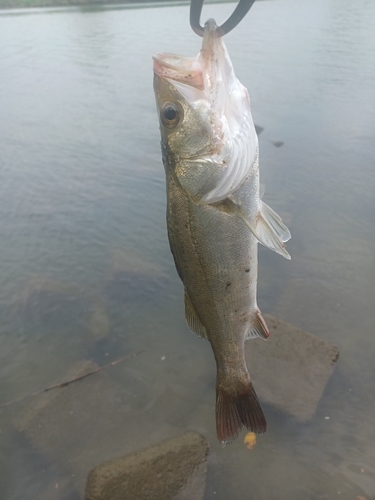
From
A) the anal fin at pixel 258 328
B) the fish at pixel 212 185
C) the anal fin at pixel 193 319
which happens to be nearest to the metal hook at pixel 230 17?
the fish at pixel 212 185

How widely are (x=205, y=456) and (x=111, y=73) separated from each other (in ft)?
41.6

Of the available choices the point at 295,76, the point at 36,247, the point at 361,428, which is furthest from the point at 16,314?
the point at 295,76

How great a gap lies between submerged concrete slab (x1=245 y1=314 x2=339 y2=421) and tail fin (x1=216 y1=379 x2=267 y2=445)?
1517 mm

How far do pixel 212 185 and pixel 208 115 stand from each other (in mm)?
313

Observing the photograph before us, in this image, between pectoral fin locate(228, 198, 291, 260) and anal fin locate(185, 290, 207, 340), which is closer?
pectoral fin locate(228, 198, 291, 260)

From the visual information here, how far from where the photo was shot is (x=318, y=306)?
4.73 m

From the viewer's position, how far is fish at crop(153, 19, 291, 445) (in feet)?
5.78

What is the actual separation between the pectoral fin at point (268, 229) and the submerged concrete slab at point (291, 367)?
2.26 meters

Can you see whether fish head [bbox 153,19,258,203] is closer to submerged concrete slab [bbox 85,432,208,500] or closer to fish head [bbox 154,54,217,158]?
fish head [bbox 154,54,217,158]

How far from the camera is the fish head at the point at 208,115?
68.9 inches

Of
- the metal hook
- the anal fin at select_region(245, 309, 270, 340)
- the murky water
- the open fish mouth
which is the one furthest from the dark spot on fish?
the murky water

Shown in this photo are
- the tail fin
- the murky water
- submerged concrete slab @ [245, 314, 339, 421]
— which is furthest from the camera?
submerged concrete slab @ [245, 314, 339, 421]

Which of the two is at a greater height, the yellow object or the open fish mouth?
the open fish mouth

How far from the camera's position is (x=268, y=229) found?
2004 mm
